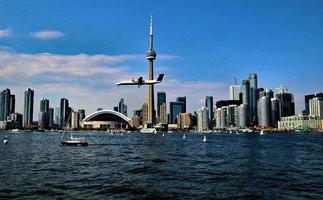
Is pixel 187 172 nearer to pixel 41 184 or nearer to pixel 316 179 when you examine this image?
pixel 316 179

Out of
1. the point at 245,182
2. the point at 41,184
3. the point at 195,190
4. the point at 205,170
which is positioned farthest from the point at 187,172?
the point at 41,184

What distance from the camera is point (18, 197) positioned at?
33.0 metres

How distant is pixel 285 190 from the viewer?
3725cm

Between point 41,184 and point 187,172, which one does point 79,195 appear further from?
point 187,172

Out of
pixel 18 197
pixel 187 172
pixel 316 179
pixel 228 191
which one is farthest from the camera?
pixel 187 172

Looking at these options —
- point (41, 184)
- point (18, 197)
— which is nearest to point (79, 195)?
point (18, 197)

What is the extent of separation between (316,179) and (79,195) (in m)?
27.3

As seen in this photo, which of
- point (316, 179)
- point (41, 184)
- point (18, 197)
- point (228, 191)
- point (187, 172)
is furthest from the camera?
point (187, 172)

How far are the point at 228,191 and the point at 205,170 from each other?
53.7 feet

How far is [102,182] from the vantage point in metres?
41.3

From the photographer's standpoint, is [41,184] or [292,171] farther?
[292,171]

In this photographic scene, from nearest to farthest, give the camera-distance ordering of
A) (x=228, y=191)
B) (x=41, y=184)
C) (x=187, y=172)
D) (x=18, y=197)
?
(x=18, y=197) < (x=228, y=191) < (x=41, y=184) < (x=187, y=172)

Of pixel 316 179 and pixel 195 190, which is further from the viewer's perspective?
pixel 316 179

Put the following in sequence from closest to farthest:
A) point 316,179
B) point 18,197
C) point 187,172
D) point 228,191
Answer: point 18,197
point 228,191
point 316,179
point 187,172
